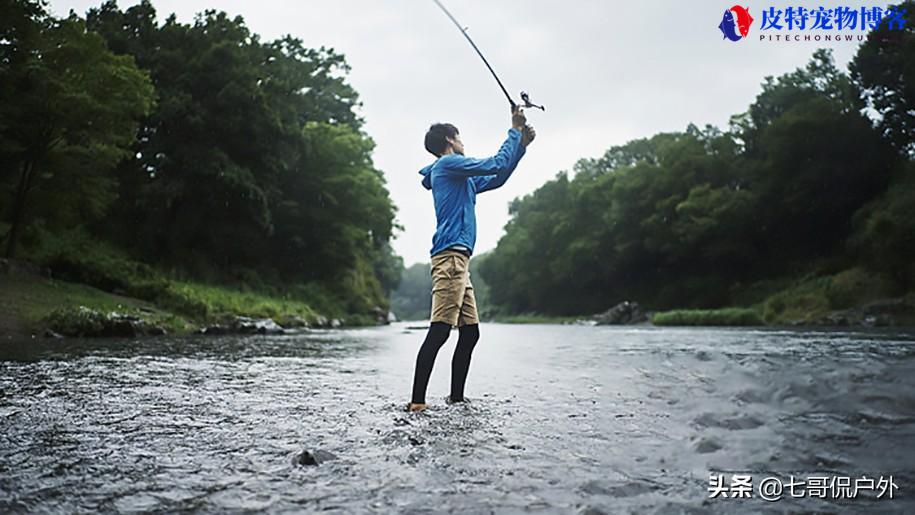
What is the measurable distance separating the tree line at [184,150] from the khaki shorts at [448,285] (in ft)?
42.9

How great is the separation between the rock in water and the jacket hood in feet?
8.87

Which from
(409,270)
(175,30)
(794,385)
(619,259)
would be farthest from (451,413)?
(409,270)

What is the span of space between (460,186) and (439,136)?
1.68ft

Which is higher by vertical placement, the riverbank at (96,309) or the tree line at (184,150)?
the tree line at (184,150)

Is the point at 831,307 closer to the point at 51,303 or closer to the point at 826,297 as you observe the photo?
the point at 826,297

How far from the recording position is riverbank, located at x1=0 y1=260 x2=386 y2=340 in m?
11.0

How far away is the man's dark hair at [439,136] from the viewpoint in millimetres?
4832

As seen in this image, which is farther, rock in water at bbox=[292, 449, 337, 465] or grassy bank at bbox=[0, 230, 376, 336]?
grassy bank at bbox=[0, 230, 376, 336]

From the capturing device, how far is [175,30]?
28.3m

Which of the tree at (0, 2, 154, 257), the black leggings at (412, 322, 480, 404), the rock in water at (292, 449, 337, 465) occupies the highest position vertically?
the tree at (0, 2, 154, 257)

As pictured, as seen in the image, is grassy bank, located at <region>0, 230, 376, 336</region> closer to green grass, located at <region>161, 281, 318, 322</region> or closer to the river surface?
green grass, located at <region>161, 281, 318, 322</region>

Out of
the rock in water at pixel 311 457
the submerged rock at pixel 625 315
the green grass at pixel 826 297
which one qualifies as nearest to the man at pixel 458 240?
the rock in water at pixel 311 457

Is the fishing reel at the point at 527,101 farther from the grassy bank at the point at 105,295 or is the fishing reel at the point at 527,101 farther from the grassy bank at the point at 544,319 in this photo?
the grassy bank at the point at 544,319

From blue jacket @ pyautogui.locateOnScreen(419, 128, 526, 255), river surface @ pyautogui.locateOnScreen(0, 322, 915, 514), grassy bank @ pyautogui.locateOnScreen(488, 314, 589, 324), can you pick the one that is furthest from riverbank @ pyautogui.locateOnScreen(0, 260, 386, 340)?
grassy bank @ pyautogui.locateOnScreen(488, 314, 589, 324)
